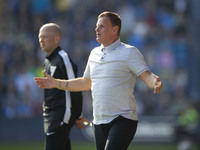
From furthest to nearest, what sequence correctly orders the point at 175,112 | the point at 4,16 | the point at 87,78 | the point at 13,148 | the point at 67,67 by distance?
the point at 4,16 → the point at 175,112 → the point at 13,148 → the point at 67,67 → the point at 87,78

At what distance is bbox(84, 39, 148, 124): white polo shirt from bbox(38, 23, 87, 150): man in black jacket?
105 cm

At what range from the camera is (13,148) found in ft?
44.1

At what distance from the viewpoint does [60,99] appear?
6.19 metres

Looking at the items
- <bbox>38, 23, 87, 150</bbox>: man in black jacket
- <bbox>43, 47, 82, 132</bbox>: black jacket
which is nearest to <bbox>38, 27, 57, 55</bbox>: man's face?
<bbox>38, 23, 87, 150</bbox>: man in black jacket

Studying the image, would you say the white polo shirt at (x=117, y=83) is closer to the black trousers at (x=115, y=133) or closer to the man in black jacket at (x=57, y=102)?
the black trousers at (x=115, y=133)

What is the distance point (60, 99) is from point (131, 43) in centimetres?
1111

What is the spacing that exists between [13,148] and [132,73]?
29.9 feet

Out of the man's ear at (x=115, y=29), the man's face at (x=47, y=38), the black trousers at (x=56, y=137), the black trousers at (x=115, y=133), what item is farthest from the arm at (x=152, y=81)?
the man's face at (x=47, y=38)

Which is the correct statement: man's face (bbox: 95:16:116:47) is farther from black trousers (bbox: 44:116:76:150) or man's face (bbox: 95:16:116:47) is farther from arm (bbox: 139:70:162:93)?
black trousers (bbox: 44:116:76:150)

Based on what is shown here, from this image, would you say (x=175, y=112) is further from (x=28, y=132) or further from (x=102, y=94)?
(x=102, y=94)

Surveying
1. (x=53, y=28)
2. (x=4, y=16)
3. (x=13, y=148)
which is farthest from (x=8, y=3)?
(x=53, y=28)

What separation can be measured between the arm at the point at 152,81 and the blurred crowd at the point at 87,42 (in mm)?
9548

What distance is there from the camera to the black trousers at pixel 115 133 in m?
5.00

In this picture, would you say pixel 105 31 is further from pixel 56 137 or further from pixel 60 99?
pixel 56 137
